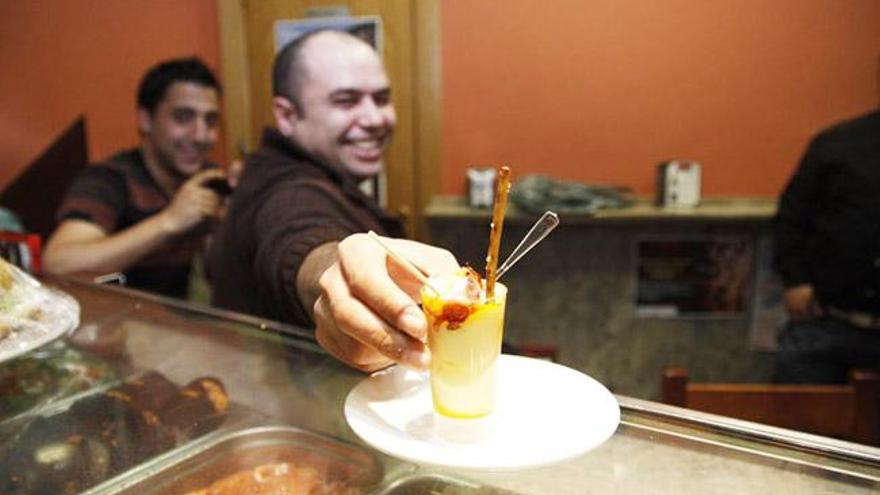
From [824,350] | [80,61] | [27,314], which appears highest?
[80,61]

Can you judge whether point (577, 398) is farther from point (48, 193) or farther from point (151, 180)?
point (48, 193)

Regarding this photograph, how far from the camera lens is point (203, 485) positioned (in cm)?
74

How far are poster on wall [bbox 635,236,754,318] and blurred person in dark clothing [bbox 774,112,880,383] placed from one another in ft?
0.65

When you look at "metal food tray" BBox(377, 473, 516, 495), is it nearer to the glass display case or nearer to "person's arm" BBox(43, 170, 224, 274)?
the glass display case

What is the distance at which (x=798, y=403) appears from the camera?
1.16 meters

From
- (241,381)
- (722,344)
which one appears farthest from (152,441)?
(722,344)

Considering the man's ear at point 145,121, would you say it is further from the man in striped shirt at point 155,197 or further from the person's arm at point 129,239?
the person's arm at point 129,239

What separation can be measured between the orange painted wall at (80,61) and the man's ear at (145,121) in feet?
0.62

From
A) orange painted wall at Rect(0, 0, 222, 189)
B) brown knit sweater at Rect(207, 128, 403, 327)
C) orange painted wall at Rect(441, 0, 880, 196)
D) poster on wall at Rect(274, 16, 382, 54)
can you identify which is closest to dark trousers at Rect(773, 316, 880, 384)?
orange painted wall at Rect(441, 0, 880, 196)

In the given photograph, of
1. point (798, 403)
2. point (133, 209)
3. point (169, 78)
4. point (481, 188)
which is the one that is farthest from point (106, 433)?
point (481, 188)

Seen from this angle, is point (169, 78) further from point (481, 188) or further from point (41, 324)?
point (41, 324)

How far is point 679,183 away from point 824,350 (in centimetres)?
65

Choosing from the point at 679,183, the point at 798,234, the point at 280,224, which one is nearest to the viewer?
the point at 280,224

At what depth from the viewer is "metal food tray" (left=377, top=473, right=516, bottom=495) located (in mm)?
697
